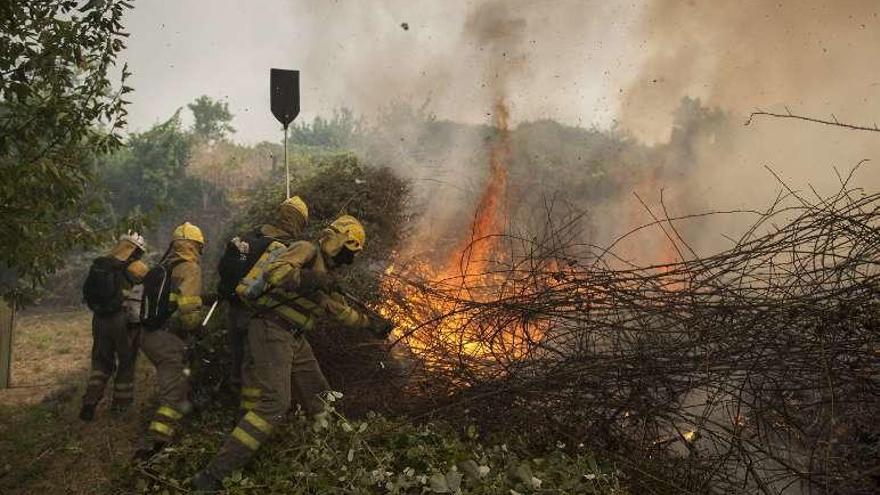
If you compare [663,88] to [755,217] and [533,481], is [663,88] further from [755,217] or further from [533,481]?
[533,481]

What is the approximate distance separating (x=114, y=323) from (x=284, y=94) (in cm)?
363

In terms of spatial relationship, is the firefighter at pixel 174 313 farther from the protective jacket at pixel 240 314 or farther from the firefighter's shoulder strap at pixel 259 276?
the firefighter's shoulder strap at pixel 259 276

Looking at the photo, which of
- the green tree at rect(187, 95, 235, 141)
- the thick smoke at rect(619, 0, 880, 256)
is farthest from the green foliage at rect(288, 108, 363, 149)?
the thick smoke at rect(619, 0, 880, 256)


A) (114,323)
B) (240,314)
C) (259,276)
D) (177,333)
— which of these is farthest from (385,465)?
(114,323)

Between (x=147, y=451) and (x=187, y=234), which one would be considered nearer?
(x=147, y=451)

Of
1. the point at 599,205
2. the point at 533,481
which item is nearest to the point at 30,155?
the point at 533,481

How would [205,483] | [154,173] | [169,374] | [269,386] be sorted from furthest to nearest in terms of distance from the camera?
[154,173]
[169,374]
[269,386]
[205,483]

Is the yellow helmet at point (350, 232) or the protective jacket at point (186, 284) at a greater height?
the yellow helmet at point (350, 232)

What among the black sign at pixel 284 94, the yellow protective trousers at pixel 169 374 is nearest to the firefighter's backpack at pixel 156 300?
the yellow protective trousers at pixel 169 374

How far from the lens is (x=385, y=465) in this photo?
4.27m

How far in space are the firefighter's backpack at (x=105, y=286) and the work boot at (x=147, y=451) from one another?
216cm

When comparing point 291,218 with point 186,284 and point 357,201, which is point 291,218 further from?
point 357,201

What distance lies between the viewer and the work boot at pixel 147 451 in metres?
5.10

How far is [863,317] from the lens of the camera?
346cm
